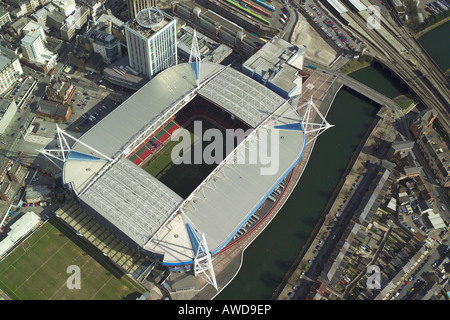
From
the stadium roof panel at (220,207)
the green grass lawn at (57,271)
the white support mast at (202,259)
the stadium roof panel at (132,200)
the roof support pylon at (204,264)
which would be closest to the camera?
the roof support pylon at (204,264)

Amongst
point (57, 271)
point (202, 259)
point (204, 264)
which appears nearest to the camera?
point (202, 259)

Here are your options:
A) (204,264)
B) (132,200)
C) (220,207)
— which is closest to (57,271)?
(132,200)

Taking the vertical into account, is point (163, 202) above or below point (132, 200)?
above

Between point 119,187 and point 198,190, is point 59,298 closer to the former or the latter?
point 119,187

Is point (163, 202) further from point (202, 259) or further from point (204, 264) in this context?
point (204, 264)

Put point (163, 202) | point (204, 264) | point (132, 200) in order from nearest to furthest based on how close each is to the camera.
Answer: point (204, 264) → point (132, 200) → point (163, 202)

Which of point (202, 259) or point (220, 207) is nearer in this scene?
point (202, 259)

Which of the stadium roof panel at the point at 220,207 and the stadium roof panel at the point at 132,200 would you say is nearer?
the stadium roof panel at the point at 220,207

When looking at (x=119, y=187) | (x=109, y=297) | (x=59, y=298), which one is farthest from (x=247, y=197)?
(x=59, y=298)

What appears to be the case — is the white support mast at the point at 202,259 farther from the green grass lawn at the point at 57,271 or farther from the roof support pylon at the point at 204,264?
the green grass lawn at the point at 57,271

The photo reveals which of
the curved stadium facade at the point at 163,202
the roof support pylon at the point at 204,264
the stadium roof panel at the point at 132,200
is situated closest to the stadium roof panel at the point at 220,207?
the curved stadium facade at the point at 163,202
